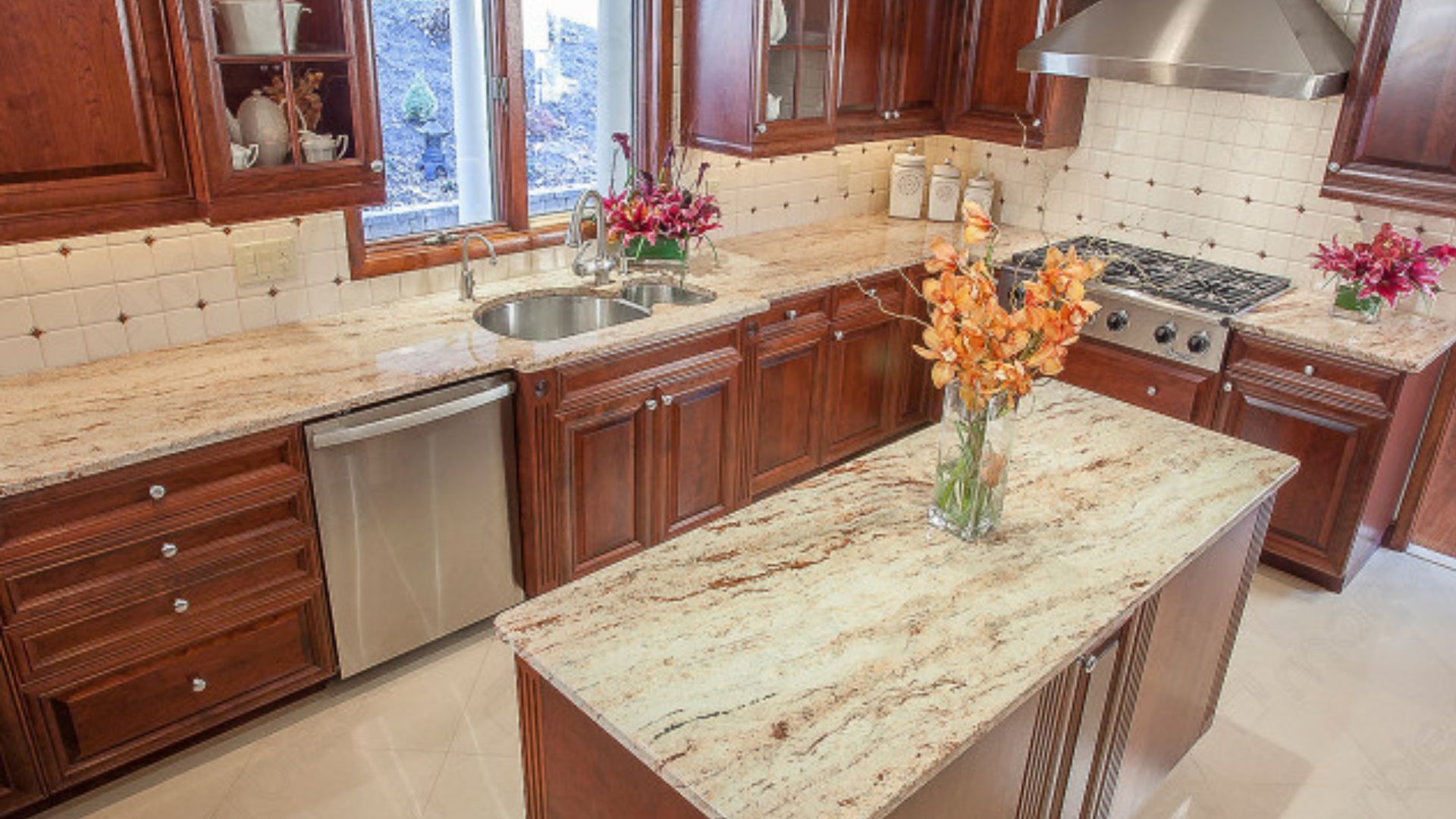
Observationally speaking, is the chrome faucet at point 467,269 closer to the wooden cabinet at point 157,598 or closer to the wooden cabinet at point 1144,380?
the wooden cabinet at point 157,598

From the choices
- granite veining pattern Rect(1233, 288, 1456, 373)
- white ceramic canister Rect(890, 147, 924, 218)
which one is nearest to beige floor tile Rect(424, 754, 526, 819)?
granite veining pattern Rect(1233, 288, 1456, 373)

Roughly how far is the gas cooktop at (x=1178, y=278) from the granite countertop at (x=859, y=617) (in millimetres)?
1359

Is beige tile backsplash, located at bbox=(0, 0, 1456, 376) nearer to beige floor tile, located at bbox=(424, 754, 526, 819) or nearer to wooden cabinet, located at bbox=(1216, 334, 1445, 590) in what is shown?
wooden cabinet, located at bbox=(1216, 334, 1445, 590)

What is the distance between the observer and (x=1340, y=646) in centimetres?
330

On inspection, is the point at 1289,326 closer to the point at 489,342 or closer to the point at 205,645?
the point at 489,342

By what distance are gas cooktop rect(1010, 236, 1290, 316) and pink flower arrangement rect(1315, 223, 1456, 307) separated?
30 cm

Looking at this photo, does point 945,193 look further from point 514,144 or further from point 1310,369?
point 514,144

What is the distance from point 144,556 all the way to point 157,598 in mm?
119

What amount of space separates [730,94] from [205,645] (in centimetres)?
239

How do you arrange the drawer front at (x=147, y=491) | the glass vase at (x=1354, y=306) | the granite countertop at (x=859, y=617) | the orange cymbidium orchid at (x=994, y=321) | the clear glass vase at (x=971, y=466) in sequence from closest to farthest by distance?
the granite countertop at (x=859, y=617) < the orange cymbidium orchid at (x=994, y=321) < the clear glass vase at (x=971, y=466) < the drawer front at (x=147, y=491) < the glass vase at (x=1354, y=306)

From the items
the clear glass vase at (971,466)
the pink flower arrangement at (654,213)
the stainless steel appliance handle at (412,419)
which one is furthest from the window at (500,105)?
the clear glass vase at (971,466)

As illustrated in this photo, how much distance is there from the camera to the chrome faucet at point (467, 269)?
3.23 m

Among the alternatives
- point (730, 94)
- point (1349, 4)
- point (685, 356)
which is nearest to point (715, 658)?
point (685, 356)

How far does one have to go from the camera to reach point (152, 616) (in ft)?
8.11
